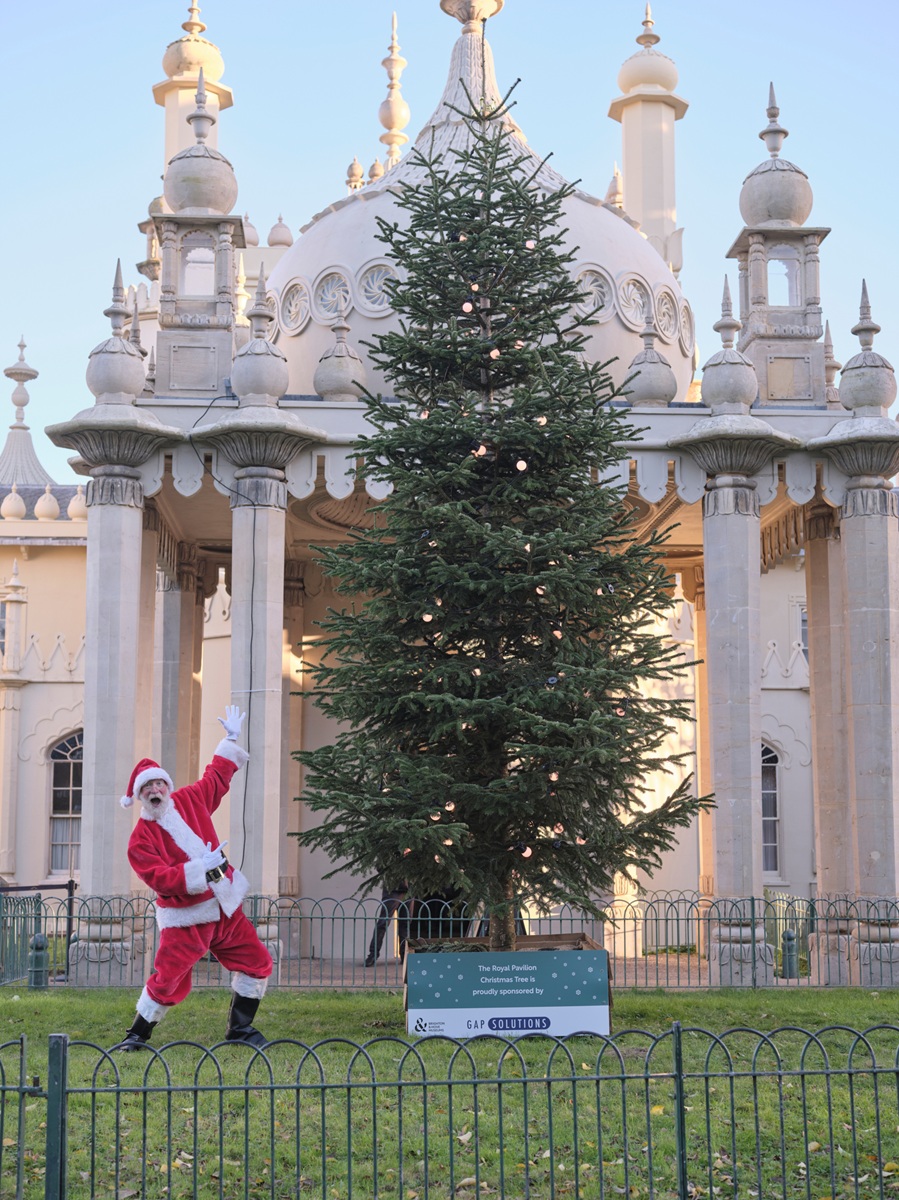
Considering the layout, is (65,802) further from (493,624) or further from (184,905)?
(184,905)

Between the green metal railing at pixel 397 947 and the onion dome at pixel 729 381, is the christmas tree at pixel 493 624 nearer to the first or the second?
the green metal railing at pixel 397 947

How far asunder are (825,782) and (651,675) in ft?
24.5

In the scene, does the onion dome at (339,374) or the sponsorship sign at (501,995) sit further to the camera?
the onion dome at (339,374)

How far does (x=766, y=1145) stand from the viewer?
877 centimetres

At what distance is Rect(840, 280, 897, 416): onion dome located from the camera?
57.9 feet

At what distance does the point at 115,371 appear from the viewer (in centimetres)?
1692

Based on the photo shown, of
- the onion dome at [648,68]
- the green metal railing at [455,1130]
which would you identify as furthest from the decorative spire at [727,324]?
the onion dome at [648,68]

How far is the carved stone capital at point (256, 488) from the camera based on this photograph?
1689 cm

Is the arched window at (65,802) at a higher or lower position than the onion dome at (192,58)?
lower

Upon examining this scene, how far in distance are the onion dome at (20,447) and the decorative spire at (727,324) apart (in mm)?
22257

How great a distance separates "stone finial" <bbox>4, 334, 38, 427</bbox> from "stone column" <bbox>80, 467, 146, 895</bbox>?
20883 mm

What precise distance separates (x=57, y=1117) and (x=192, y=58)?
107 ft

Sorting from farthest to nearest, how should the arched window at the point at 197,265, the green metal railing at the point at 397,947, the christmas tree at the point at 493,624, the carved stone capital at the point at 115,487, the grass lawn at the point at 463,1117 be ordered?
1. the arched window at the point at 197,265
2. the carved stone capital at the point at 115,487
3. the green metal railing at the point at 397,947
4. the christmas tree at the point at 493,624
5. the grass lawn at the point at 463,1117

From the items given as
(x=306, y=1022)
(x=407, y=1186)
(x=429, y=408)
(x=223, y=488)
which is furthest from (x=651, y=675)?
(x=223, y=488)
